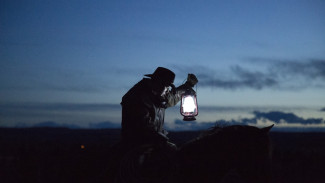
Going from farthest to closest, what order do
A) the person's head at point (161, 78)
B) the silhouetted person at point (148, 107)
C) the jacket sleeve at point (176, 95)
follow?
1. the jacket sleeve at point (176, 95)
2. the person's head at point (161, 78)
3. the silhouetted person at point (148, 107)

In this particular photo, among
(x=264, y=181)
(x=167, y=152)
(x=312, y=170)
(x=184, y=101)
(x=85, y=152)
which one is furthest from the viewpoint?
(x=312, y=170)

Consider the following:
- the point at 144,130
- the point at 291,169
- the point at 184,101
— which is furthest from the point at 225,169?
the point at 291,169

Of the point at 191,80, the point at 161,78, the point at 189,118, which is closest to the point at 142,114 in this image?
the point at 161,78

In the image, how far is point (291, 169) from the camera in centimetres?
1625

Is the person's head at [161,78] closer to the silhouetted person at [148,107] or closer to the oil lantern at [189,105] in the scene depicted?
the silhouetted person at [148,107]

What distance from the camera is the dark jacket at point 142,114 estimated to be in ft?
13.5

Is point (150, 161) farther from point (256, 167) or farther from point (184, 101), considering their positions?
point (184, 101)

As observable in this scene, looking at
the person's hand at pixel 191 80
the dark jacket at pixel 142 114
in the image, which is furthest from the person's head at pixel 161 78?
the person's hand at pixel 191 80

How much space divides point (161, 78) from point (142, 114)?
31.9 inches

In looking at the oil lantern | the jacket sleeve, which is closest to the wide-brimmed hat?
the jacket sleeve

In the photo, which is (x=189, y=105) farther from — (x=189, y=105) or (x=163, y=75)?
(x=163, y=75)

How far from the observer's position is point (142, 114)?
439cm

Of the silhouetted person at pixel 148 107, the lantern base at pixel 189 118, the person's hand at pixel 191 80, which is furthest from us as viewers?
the person's hand at pixel 191 80

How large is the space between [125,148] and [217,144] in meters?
1.26
